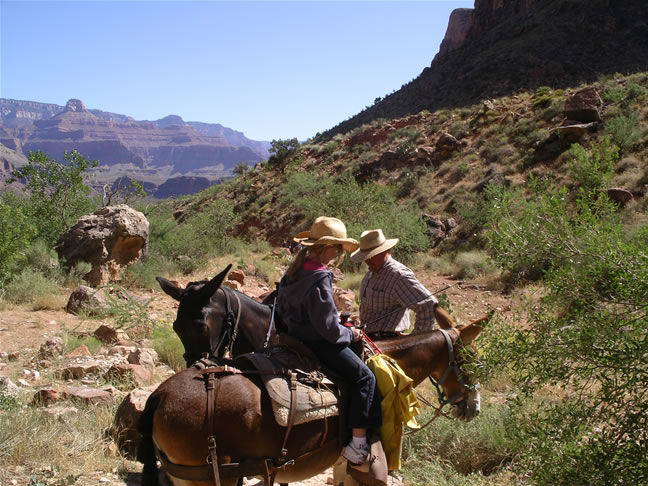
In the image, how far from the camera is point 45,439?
4.46 m

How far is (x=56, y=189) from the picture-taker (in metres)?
A: 15.0

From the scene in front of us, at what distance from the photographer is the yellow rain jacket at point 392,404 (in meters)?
3.26

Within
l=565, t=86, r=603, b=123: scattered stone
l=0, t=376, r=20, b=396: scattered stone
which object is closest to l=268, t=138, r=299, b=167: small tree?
l=565, t=86, r=603, b=123: scattered stone

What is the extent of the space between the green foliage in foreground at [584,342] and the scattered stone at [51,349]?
6898 mm

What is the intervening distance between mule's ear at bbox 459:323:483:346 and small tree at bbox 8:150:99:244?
1393 cm

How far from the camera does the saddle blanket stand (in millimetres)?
2865

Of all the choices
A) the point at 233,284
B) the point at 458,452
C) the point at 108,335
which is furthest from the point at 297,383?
the point at 233,284

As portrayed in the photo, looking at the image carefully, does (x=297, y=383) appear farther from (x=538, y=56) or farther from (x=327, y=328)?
(x=538, y=56)

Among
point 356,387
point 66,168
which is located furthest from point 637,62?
point 356,387

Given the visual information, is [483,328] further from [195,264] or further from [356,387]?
[195,264]

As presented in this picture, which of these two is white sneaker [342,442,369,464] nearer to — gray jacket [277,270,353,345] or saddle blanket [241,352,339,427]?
saddle blanket [241,352,339,427]

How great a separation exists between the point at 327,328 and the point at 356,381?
47 cm

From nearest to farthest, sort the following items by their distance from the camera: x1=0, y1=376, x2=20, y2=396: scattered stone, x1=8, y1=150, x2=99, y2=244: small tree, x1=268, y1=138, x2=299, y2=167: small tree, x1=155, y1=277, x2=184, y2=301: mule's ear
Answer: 1. x1=155, y1=277, x2=184, y2=301: mule's ear
2. x1=0, y1=376, x2=20, y2=396: scattered stone
3. x1=8, y1=150, x2=99, y2=244: small tree
4. x1=268, y1=138, x2=299, y2=167: small tree

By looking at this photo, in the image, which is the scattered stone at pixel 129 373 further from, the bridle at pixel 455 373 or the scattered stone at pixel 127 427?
the bridle at pixel 455 373
